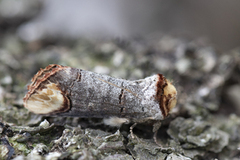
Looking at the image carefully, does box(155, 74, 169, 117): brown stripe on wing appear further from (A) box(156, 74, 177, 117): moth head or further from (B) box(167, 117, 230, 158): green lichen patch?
(B) box(167, 117, 230, 158): green lichen patch

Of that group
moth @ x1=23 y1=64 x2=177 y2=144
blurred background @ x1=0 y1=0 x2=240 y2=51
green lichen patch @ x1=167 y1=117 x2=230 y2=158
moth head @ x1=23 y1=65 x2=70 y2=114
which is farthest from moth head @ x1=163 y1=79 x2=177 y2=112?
blurred background @ x1=0 y1=0 x2=240 y2=51

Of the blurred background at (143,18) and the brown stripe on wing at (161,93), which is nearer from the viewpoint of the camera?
the brown stripe on wing at (161,93)

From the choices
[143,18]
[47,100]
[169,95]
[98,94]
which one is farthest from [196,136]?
[143,18]

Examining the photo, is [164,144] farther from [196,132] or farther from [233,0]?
[233,0]

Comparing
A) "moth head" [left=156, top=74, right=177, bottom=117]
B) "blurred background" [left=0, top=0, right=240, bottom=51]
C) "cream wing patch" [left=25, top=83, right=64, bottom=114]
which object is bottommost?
"cream wing patch" [left=25, top=83, right=64, bottom=114]

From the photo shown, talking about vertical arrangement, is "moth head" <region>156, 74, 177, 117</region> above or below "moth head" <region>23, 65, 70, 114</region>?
above


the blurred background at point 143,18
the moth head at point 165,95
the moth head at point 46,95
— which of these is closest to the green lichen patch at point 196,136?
the moth head at point 165,95

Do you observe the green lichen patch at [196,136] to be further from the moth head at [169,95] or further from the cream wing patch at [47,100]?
the cream wing patch at [47,100]
